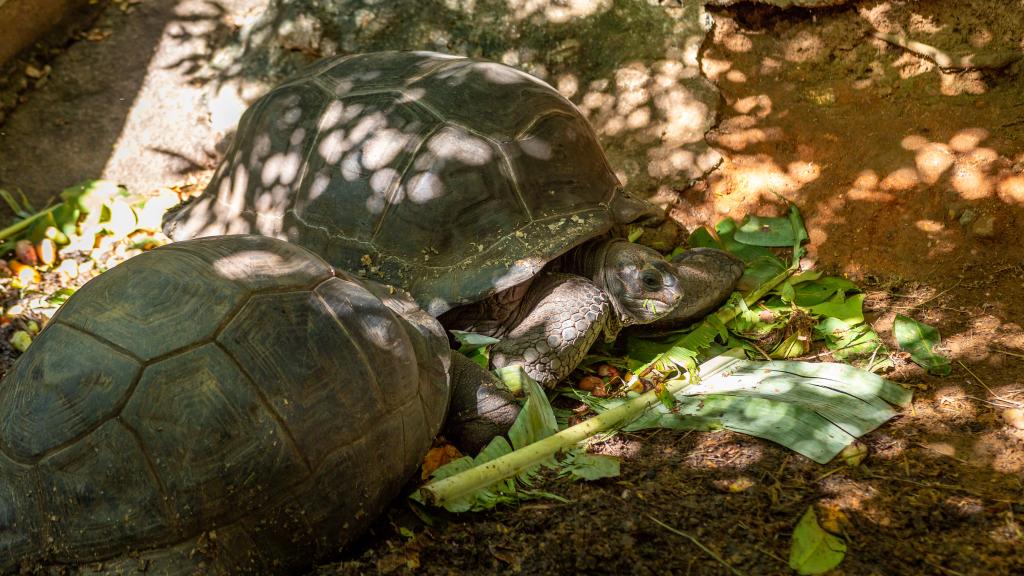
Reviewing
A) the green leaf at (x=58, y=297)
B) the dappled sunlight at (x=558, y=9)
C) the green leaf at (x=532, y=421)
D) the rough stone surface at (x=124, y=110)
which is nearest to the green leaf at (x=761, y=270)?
the green leaf at (x=532, y=421)

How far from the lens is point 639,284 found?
11.5ft

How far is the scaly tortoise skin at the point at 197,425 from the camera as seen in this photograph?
2.04 metres

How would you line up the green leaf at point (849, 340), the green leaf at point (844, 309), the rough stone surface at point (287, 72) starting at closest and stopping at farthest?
the green leaf at point (849, 340), the green leaf at point (844, 309), the rough stone surface at point (287, 72)

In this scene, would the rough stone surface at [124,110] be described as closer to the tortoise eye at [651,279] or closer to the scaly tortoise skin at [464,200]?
the scaly tortoise skin at [464,200]

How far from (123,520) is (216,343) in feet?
1.71

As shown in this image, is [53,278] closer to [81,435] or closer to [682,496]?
[81,435]

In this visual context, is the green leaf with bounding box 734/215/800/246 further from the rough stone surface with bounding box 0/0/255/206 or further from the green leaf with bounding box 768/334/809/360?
the rough stone surface with bounding box 0/0/255/206

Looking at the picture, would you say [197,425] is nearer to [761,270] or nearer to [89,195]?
[761,270]

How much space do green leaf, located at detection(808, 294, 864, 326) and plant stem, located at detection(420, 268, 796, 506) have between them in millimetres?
556

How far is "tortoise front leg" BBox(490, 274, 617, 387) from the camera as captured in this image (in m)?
3.24

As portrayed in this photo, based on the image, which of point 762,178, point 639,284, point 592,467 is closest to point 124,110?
point 639,284

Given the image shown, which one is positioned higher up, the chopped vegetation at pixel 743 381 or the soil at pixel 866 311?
the soil at pixel 866 311

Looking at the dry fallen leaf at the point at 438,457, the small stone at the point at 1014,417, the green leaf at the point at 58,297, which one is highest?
the small stone at the point at 1014,417

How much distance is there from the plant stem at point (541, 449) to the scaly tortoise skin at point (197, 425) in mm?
163
